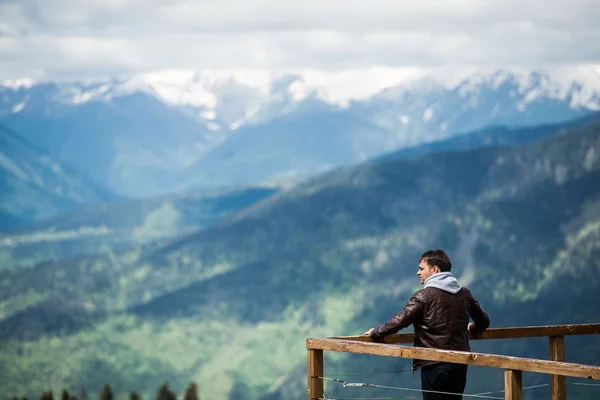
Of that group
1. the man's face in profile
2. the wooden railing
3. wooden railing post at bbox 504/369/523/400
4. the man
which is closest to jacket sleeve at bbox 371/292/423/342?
the man

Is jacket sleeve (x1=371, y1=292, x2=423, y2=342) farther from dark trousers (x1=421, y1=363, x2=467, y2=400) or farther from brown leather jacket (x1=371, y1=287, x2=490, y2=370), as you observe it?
dark trousers (x1=421, y1=363, x2=467, y2=400)

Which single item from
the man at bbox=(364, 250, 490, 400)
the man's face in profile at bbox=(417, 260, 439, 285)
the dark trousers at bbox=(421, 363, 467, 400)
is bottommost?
the dark trousers at bbox=(421, 363, 467, 400)

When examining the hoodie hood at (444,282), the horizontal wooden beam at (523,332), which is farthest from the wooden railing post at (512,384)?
the horizontal wooden beam at (523,332)

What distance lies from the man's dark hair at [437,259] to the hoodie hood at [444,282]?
110 mm

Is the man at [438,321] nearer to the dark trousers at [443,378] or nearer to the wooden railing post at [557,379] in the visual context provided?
the dark trousers at [443,378]

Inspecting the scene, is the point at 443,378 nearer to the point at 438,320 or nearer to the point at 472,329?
the point at 438,320

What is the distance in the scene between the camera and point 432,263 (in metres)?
16.7

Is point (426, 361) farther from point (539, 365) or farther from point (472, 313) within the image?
point (539, 365)

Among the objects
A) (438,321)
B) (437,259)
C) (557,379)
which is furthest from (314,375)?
(557,379)

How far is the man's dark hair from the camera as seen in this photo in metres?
16.7

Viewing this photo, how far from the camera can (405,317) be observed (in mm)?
16312

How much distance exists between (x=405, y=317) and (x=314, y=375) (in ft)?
5.42

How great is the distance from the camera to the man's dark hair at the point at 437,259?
656 inches

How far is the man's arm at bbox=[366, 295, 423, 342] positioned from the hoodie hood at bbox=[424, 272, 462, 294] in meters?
0.38
